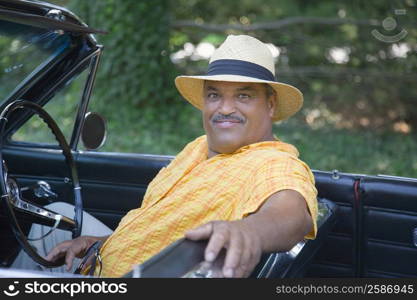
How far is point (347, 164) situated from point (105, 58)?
3220 millimetres

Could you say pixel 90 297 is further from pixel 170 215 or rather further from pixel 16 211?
pixel 16 211

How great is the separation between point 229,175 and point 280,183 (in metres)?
0.31

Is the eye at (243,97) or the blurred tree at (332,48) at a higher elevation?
the blurred tree at (332,48)

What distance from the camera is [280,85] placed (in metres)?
2.32

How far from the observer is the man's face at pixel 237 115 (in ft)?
7.53

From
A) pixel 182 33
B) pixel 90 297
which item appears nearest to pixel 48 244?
pixel 90 297

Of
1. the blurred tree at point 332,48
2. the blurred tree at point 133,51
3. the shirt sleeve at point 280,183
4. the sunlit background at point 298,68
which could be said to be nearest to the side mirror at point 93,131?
the shirt sleeve at point 280,183

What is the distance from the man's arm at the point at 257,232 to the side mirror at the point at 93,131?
4.75 feet

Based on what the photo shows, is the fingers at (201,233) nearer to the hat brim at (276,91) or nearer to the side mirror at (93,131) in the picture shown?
the hat brim at (276,91)

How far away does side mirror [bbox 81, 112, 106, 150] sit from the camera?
9.98 feet

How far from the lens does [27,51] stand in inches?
112

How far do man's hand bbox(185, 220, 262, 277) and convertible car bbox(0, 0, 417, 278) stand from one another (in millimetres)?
467

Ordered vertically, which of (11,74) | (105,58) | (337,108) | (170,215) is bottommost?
(170,215)

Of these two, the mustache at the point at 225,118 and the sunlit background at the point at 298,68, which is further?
the sunlit background at the point at 298,68
